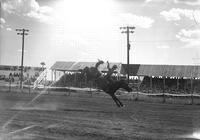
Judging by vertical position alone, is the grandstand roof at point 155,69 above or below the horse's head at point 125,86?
above

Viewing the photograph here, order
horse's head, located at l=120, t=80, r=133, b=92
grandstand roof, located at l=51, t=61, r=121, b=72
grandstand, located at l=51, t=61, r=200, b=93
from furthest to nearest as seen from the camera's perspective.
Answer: grandstand roof, located at l=51, t=61, r=121, b=72
grandstand, located at l=51, t=61, r=200, b=93
horse's head, located at l=120, t=80, r=133, b=92

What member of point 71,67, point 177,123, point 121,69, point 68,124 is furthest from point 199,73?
point 68,124

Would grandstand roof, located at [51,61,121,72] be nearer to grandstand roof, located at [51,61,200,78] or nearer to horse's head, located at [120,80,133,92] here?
grandstand roof, located at [51,61,200,78]

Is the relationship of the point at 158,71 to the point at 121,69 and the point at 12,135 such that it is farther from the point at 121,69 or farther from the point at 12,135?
the point at 12,135

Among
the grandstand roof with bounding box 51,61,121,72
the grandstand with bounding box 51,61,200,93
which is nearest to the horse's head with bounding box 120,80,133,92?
the grandstand with bounding box 51,61,200,93

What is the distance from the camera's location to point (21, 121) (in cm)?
1444

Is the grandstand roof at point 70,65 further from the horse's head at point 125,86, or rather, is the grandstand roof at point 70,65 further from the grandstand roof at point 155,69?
the horse's head at point 125,86

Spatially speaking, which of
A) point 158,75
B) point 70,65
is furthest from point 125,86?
point 70,65

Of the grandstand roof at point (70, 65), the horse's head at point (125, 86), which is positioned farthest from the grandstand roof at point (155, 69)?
the horse's head at point (125, 86)

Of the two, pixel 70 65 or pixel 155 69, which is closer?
pixel 155 69

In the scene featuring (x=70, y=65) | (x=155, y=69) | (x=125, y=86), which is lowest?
(x=125, y=86)

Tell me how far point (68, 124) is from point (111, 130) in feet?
7.63

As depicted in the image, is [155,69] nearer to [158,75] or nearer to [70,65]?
[158,75]

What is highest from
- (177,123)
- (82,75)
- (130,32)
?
(130,32)
